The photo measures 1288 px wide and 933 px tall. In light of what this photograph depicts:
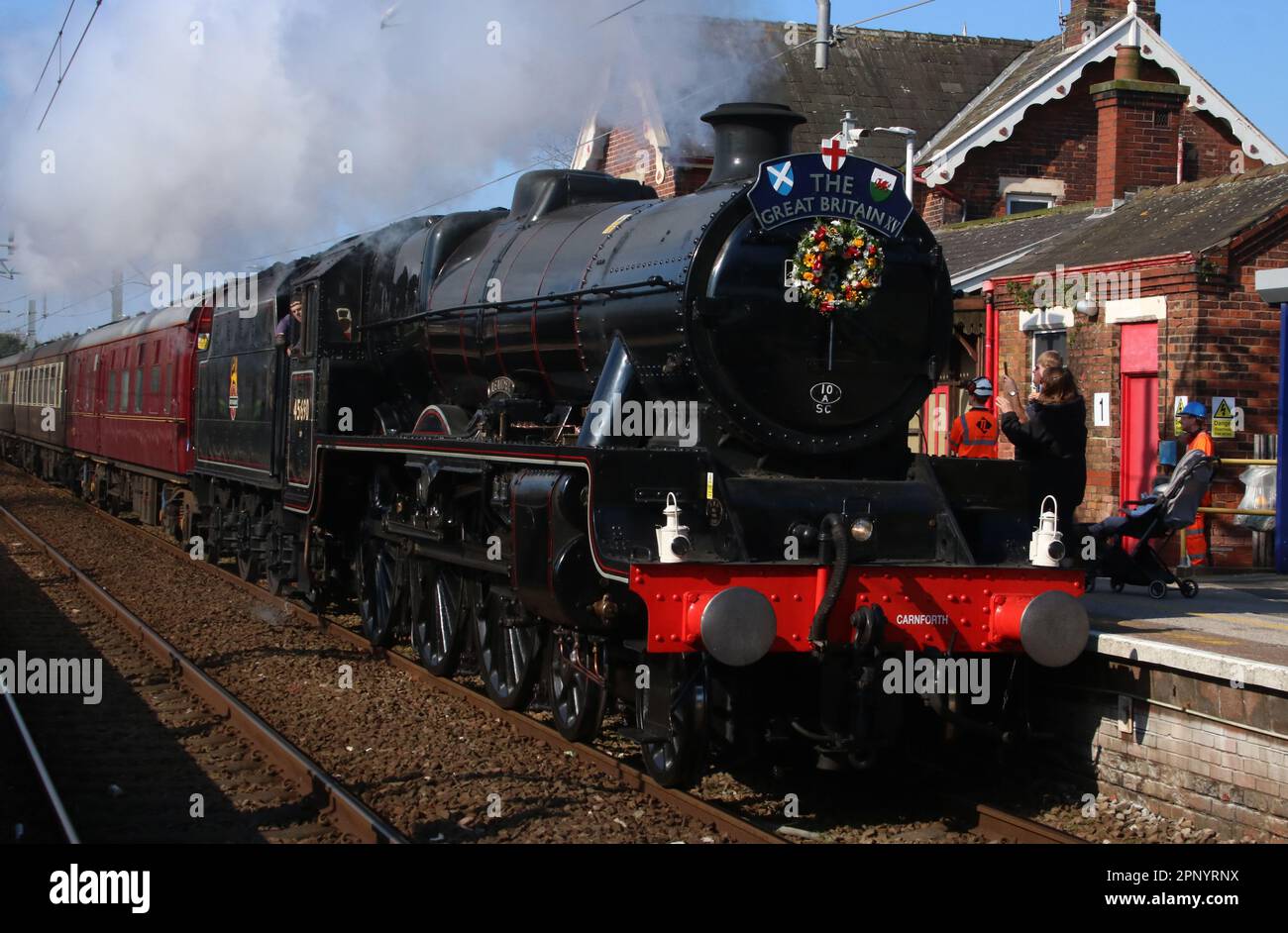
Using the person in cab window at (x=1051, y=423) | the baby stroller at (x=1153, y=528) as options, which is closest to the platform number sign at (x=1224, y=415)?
the baby stroller at (x=1153, y=528)

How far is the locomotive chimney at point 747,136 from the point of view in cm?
763

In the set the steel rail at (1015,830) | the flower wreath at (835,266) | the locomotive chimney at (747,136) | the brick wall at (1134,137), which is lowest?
the steel rail at (1015,830)

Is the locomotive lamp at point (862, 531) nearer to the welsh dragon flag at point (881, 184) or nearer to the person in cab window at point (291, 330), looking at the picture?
the welsh dragon flag at point (881, 184)

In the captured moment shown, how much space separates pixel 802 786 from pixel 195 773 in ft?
10.5

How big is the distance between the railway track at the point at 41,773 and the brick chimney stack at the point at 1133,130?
12926 mm

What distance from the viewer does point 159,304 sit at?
66.7 ft

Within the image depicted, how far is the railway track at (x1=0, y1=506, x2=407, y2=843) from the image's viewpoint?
6.10m

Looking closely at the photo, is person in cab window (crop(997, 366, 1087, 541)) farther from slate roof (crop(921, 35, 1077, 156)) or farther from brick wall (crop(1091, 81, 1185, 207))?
slate roof (crop(921, 35, 1077, 156))

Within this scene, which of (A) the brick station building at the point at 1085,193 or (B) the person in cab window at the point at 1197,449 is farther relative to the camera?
(A) the brick station building at the point at 1085,193

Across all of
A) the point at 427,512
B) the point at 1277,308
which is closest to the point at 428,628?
the point at 427,512

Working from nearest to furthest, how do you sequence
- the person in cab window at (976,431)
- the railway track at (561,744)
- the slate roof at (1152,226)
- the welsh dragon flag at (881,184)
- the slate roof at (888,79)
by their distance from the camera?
the railway track at (561,744)
the welsh dragon flag at (881,184)
the person in cab window at (976,431)
the slate roof at (1152,226)
the slate roof at (888,79)

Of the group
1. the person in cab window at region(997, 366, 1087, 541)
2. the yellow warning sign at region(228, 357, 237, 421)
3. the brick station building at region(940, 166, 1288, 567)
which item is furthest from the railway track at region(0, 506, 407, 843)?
the brick station building at region(940, 166, 1288, 567)

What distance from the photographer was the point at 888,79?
23844 millimetres
